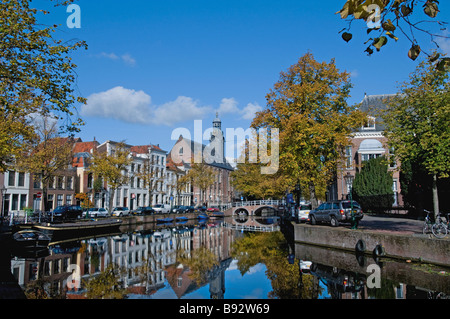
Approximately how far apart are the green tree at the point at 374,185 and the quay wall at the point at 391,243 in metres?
24.4

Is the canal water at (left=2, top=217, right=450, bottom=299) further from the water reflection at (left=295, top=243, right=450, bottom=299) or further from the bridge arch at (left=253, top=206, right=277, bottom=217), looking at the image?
the bridge arch at (left=253, top=206, right=277, bottom=217)

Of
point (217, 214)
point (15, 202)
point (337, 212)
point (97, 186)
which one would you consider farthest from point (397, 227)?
point (217, 214)

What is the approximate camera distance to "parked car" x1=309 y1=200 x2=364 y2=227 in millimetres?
25189

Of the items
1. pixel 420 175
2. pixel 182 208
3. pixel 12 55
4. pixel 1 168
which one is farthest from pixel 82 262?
pixel 182 208

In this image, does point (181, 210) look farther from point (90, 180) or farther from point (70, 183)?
point (70, 183)

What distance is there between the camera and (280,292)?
40.1ft

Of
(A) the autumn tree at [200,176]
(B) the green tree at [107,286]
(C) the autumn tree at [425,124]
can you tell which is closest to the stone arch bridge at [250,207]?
(A) the autumn tree at [200,176]

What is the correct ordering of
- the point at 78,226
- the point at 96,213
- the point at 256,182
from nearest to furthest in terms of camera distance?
the point at 78,226 < the point at 96,213 < the point at 256,182

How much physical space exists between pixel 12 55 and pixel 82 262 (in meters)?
10.6

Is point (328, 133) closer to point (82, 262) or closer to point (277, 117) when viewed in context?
point (277, 117)

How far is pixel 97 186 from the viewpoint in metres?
55.5

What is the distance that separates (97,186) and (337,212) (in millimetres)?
40491

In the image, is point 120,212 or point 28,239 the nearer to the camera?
point 28,239
